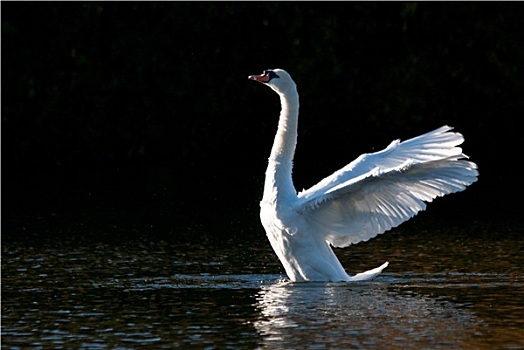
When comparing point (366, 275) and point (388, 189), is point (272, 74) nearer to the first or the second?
point (388, 189)

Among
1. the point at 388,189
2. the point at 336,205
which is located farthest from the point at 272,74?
the point at 388,189

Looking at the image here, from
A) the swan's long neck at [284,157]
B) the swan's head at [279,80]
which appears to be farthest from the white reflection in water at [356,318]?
the swan's head at [279,80]

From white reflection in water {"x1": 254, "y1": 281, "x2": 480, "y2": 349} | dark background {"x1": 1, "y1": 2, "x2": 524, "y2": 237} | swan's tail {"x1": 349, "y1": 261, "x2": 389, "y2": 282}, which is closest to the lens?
white reflection in water {"x1": 254, "y1": 281, "x2": 480, "y2": 349}

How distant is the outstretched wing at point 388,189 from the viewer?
12.0 meters

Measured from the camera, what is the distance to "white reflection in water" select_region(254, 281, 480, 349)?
10008mm

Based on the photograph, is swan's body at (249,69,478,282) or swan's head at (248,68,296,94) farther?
swan's head at (248,68,296,94)

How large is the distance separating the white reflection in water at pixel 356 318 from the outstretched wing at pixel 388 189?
58 centimetres

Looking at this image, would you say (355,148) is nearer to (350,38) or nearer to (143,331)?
(350,38)

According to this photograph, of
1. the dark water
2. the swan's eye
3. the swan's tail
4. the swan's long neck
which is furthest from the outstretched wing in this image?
the swan's eye

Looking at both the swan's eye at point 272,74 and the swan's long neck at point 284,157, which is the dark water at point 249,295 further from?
the swan's eye at point 272,74

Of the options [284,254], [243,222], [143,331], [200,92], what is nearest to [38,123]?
[200,92]

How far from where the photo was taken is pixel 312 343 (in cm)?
991

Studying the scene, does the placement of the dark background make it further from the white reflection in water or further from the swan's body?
the white reflection in water

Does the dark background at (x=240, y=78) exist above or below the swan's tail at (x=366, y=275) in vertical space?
above
